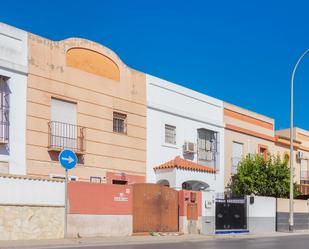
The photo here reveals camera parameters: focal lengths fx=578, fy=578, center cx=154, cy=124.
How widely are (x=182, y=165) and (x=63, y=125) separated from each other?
8.08m

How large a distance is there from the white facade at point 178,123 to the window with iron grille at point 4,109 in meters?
9.98

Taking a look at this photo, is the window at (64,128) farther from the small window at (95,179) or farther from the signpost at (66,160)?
the signpost at (66,160)

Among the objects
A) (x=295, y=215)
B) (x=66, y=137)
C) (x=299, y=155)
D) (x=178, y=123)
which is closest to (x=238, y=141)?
(x=295, y=215)

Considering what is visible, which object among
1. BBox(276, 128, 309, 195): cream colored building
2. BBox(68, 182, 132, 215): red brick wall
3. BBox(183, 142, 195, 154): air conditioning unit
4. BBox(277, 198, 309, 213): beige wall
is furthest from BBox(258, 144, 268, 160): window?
BBox(68, 182, 132, 215): red brick wall

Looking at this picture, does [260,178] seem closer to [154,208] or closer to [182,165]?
[182,165]

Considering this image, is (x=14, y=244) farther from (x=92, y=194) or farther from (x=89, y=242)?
(x=92, y=194)

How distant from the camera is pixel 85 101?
28406 millimetres

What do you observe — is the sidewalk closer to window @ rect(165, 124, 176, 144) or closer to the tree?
window @ rect(165, 124, 176, 144)

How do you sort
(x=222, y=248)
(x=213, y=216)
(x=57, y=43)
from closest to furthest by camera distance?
(x=222, y=248) < (x=57, y=43) < (x=213, y=216)

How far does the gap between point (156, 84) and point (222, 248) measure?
14895 millimetres

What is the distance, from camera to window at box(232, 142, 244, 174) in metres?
40.0

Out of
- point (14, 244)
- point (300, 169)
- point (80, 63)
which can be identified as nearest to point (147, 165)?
point (80, 63)

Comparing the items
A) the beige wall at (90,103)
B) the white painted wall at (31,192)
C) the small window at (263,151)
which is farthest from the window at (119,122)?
the small window at (263,151)

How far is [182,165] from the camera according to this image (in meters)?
32.1
